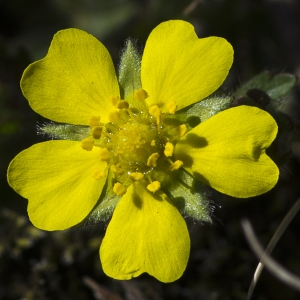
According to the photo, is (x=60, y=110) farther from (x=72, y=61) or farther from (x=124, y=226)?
(x=124, y=226)

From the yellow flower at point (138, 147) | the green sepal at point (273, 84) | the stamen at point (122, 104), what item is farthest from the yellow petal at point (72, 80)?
the green sepal at point (273, 84)

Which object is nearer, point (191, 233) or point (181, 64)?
point (181, 64)

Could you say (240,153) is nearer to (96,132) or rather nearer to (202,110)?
(202,110)

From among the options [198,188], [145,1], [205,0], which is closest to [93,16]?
A: [145,1]

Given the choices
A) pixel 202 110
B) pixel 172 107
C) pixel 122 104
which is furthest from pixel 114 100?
pixel 202 110

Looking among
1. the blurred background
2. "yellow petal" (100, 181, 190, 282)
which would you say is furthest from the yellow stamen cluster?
the blurred background

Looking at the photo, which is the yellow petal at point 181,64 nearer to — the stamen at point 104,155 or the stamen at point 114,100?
the stamen at point 114,100

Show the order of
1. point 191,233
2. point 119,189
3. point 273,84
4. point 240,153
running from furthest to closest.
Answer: point 191,233 < point 273,84 < point 119,189 < point 240,153
